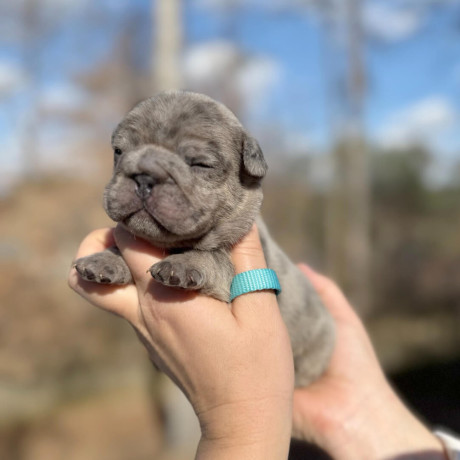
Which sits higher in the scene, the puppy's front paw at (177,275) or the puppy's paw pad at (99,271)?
the puppy's front paw at (177,275)

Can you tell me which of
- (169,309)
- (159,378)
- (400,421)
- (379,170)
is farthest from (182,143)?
(379,170)

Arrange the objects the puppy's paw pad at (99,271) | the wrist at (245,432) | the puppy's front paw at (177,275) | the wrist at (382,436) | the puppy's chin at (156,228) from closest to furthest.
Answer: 1. the wrist at (245,432)
2. the puppy's front paw at (177,275)
3. the puppy's chin at (156,228)
4. the puppy's paw pad at (99,271)
5. the wrist at (382,436)

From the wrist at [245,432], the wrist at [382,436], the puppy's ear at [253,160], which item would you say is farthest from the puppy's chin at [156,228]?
the wrist at [382,436]

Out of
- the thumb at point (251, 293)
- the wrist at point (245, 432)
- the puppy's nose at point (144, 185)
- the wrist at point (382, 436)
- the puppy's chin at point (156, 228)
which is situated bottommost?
the wrist at point (382, 436)

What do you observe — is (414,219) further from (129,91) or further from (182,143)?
(182,143)

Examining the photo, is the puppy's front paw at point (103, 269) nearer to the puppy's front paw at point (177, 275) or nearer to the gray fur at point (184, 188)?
the gray fur at point (184, 188)

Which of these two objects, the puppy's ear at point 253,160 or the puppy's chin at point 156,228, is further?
the puppy's ear at point 253,160

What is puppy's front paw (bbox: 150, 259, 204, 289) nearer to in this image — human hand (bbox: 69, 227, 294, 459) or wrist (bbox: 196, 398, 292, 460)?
human hand (bbox: 69, 227, 294, 459)

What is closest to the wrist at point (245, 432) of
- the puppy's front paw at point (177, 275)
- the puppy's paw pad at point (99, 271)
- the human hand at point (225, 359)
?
the human hand at point (225, 359)

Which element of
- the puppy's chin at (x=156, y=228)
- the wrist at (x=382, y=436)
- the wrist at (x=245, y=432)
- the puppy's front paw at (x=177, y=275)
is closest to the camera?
the wrist at (x=245, y=432)
